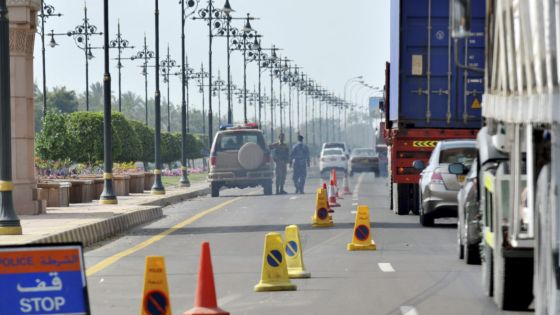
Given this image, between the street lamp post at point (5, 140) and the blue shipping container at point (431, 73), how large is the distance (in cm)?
841

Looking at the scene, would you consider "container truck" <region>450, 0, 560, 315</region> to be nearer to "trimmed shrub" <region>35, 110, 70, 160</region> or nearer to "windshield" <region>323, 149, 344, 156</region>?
"trimmed shrub" <region>35, 110, 70, 160</region>

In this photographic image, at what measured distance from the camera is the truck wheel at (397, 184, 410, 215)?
34750 millimetres

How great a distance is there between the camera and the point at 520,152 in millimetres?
13164

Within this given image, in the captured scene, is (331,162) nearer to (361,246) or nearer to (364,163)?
(364,163)

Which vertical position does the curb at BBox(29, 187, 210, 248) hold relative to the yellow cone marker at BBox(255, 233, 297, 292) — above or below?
below

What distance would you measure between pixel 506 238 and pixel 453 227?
1534 cm

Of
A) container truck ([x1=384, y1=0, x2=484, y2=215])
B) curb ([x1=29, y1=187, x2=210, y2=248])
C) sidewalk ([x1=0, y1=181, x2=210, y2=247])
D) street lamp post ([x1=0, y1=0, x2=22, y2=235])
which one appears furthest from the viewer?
container truck ([x1=384, y1=0, x2=484, y2=215])

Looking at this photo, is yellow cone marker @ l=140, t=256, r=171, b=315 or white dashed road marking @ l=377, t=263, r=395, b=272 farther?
white dashed road marking @ l=377, t=263, r=395, b=272

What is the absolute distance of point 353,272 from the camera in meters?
20.1

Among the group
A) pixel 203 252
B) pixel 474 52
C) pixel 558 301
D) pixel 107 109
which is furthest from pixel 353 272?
pixel 107 109

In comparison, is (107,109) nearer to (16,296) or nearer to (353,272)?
(353,272)

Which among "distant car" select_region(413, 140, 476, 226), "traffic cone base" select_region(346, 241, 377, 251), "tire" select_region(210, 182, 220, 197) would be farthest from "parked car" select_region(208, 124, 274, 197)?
"traffic cone base" select_region(346, 241, 377, 251)

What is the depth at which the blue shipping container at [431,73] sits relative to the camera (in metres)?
32.1

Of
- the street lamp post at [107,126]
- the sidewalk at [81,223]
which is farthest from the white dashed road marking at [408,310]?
the street lamp post at [107,126]
